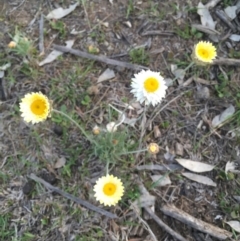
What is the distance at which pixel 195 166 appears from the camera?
2.16 metres

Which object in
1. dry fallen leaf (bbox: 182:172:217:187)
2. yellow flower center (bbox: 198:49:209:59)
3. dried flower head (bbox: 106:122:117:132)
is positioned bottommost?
dry fallen leaf (bbox: 182:172:217:187)

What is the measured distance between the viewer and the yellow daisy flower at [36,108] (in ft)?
6.02

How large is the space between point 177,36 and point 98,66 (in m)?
0.43

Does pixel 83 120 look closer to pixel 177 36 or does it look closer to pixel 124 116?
pixel 124 116

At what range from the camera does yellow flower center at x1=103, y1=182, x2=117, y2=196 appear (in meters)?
1.89

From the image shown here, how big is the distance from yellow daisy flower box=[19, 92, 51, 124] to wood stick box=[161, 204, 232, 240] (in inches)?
26.3

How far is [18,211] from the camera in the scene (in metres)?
2.08

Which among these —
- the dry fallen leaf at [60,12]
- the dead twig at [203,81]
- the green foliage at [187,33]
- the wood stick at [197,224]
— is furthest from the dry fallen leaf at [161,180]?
the dry fallen leaf at [60,12]

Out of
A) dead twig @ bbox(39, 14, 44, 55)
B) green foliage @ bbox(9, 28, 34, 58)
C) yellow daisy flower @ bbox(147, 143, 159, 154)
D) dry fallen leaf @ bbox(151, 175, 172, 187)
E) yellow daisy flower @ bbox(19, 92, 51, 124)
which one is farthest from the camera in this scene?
dead twig @ bbox(39, 14, 44, 55)

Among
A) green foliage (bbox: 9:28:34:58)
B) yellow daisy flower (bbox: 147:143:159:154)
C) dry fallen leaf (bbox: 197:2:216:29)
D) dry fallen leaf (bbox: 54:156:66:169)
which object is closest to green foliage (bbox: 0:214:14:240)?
dry fallen leaf (bbox: 54:156:66:169)

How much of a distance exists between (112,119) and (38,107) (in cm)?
47

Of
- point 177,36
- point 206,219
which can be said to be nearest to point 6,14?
point 177,36

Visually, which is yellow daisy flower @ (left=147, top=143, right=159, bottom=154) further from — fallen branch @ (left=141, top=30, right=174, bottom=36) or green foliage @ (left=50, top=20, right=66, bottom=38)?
green foliage @ (left=50, top=20, right=66, bottom=38)

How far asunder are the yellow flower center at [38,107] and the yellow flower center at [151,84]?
40 centimetres
